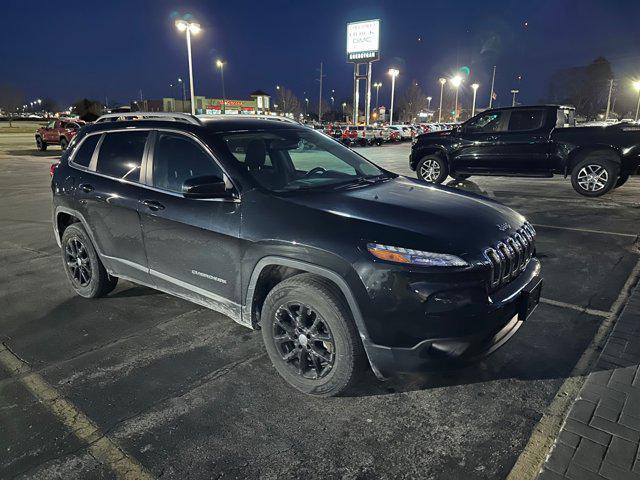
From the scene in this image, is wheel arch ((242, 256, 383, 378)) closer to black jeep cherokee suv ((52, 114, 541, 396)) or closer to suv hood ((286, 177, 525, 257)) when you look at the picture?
black jeep cherokee suv ((52, 114, 541, 396))

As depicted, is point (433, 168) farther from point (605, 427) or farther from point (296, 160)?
point (605, 427)

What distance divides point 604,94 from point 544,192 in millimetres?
87580

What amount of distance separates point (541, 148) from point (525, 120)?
0.76m

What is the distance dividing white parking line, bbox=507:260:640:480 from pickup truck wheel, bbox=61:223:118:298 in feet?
12.8

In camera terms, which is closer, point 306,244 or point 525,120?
point 306,244

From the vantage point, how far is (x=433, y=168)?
12.3m

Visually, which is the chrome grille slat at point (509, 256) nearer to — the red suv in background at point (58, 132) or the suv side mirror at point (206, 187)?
the suv side mirror at point (206, 187)

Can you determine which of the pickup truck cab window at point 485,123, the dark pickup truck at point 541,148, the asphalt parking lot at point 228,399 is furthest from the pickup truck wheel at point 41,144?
the asphalt parking lot at point 228,399

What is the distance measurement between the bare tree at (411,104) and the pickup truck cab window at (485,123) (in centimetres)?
9111

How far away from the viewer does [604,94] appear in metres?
82.9

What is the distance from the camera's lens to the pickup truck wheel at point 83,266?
15.0 feet

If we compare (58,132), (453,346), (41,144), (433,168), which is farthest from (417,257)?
(41,144)

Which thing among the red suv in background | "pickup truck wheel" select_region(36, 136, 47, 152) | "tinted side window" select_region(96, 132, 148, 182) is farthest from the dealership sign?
"tinted side window" select_region(96, 132, 148, 182)

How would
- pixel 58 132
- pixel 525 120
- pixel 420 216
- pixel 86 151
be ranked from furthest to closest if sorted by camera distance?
pixel 58 132 < pixel 525 120 < pixel 86 151 < pixel 420 216
